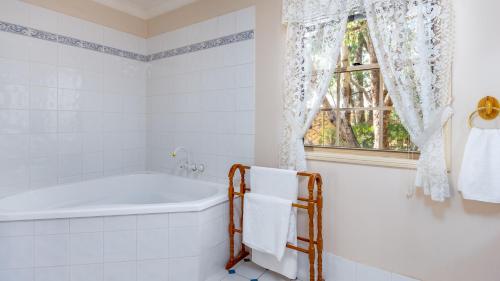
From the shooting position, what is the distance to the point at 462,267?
1505mm

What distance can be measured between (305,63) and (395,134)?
746 mm

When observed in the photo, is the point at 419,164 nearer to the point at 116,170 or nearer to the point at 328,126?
the point at 328,126

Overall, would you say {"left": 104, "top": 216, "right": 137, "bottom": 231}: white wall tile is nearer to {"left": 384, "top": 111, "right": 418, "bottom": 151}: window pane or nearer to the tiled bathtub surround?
the tiled bathtub surround

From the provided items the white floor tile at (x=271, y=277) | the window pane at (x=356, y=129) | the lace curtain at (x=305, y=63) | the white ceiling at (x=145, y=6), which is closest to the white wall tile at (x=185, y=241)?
the white floor tile at (x=271, y=277)

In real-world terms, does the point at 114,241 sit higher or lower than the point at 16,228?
lower

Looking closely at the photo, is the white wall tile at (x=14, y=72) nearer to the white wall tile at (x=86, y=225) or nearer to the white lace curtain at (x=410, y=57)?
the white wall tile at (x=86, y=225)

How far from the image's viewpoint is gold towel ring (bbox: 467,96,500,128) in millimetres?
1369

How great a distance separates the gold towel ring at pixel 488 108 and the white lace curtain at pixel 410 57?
0.13 meters

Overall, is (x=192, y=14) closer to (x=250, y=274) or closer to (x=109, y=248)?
(x=109, y=248)

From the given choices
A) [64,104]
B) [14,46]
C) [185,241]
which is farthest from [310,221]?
[14,46]

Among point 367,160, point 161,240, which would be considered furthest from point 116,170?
point 367,160

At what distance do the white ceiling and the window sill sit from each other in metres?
1.93

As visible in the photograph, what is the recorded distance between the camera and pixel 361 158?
5.87 feet

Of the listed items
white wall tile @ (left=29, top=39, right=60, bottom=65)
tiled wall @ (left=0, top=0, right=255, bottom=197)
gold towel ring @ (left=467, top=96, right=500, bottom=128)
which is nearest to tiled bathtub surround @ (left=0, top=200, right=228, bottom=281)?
tiled wall @ (left=0, top=0, right=255, bottom=197)
